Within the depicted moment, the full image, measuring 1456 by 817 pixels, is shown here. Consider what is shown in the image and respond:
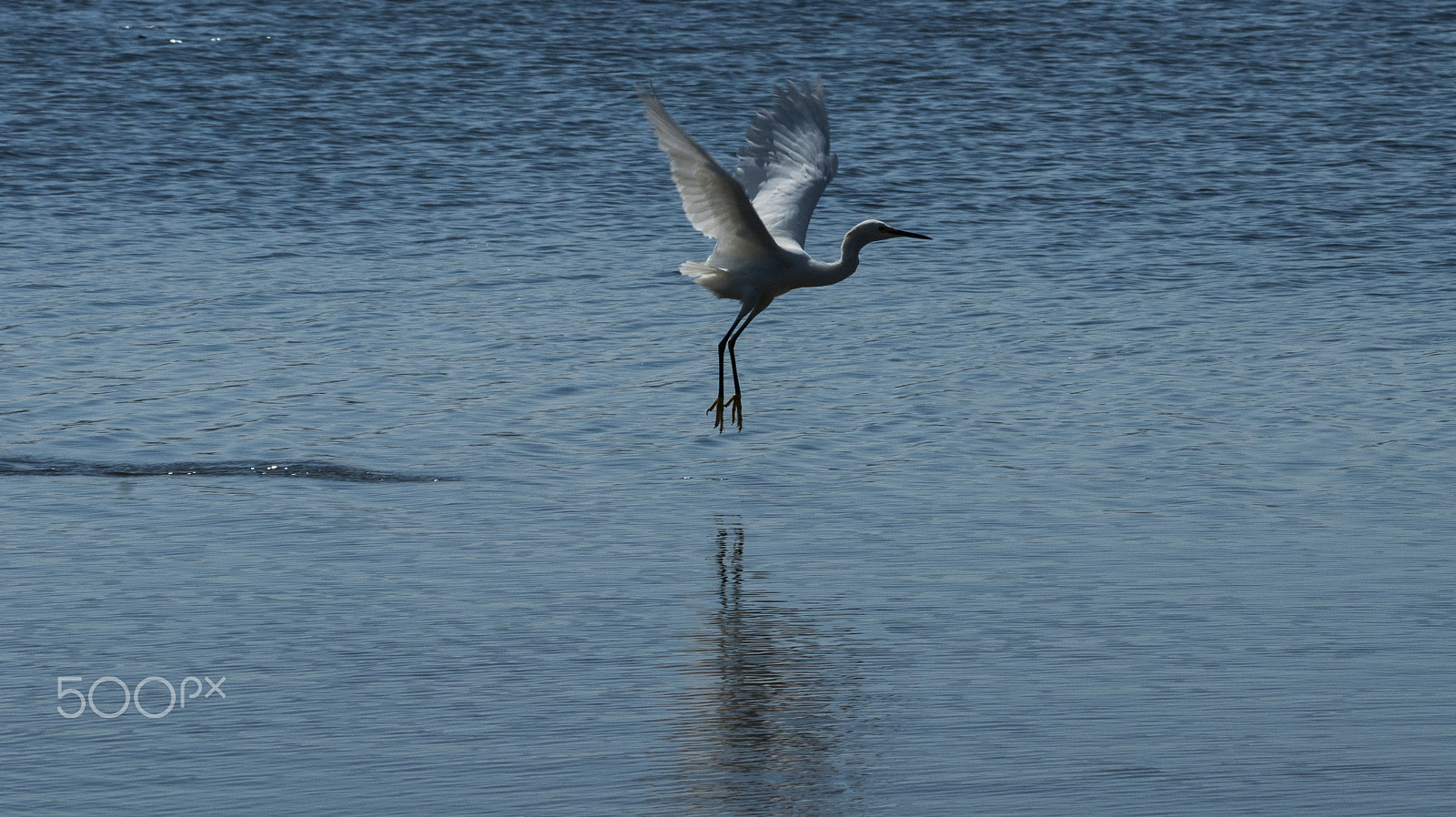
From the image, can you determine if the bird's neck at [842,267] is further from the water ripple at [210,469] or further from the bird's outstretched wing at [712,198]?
the water ripple at [210,469]

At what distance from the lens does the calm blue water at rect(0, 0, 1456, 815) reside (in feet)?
20.7

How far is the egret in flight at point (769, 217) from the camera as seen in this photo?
10.7 m

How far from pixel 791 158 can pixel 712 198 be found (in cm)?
174

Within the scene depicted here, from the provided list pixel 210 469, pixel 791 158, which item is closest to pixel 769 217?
pixel 791 158

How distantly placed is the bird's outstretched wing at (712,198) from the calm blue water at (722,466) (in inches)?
37.3

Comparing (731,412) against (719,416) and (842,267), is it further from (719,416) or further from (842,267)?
(842,267)

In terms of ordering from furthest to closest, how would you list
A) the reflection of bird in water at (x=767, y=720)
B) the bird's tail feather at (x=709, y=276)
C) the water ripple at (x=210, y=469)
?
the bird's tail feather at (x=709, y=276) → the water ripple at (x=210, y=469) → the reflection of bird in water at (x=767, y=720)

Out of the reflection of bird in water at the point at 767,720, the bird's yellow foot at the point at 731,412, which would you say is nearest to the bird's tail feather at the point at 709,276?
the bird's yellow foot at the point at 731,412

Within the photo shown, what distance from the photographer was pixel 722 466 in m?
10.4

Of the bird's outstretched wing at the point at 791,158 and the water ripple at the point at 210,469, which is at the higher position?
the bird's outstretched wing at the point at 791,158

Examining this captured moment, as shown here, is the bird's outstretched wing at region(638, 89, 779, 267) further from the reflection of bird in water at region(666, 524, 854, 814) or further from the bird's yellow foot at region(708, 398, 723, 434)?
the reflection of bird in water at region(666, 524, 854, 814)

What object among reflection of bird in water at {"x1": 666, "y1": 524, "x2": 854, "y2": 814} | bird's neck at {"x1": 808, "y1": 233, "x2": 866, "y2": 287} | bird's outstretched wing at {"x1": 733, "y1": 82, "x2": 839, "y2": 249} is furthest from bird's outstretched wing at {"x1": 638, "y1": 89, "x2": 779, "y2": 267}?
reflection of bird in water at {"x1": 666, "y1": 524, "x2": 854, "y2": 814}

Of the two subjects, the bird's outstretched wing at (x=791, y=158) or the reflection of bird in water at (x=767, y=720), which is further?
the bird's outstretched wing at (x=791, y=158)

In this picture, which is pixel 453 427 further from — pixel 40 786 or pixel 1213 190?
pixel 1213 190
